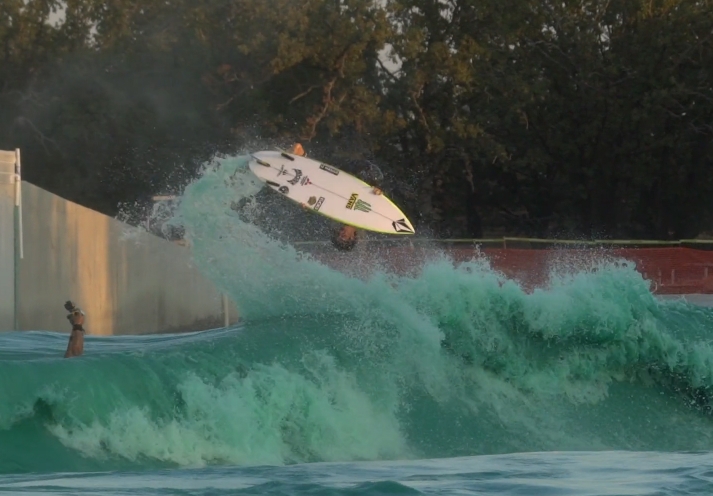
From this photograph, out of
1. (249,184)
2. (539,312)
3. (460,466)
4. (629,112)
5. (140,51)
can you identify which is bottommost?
(460,466)

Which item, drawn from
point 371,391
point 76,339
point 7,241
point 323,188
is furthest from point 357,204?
point 371,391

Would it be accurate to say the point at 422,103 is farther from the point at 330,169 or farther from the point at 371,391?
the point at 371,391

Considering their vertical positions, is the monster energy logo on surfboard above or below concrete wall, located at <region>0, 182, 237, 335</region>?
above

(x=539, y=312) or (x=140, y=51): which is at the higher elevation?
(x=140, y=51)

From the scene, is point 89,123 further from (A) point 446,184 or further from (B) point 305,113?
(A) point 446,184

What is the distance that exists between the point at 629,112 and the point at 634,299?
27243mm

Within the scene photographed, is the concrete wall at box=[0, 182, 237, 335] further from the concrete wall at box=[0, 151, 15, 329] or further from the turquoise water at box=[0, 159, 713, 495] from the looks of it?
the turquoise water at box=[0, 159, 713, 495]

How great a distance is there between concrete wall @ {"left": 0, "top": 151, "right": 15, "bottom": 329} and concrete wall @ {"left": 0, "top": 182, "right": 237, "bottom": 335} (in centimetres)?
12

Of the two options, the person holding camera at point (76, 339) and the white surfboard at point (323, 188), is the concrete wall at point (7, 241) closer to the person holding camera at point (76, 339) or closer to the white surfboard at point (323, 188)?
the white surfboard at point (323, 188)

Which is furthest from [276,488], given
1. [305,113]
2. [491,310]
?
[305,113]

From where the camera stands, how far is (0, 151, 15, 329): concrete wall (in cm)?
1756

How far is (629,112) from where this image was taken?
1578 inches

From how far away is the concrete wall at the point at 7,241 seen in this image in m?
17.6

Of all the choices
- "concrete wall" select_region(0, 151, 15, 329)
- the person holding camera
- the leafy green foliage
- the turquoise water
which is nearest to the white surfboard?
the turquoise water
